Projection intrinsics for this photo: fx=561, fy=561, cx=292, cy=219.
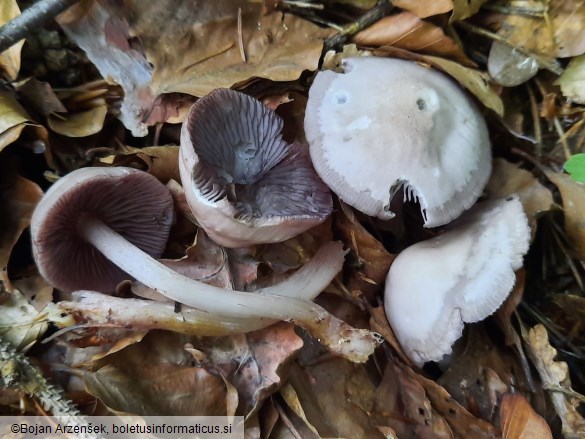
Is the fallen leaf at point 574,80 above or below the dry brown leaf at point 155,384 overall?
above

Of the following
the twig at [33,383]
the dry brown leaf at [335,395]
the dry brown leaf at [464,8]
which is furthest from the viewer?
the dry brown leaf at [464,8]

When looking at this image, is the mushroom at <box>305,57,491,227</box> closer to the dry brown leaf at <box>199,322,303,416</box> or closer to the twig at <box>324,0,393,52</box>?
the twig at <box>324,0,393,52</box>

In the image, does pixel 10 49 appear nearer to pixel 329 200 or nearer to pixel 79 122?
pixel 79 122

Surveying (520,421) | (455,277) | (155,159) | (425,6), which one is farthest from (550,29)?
(155,159)

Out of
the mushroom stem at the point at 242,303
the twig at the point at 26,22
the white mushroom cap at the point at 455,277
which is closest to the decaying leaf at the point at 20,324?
the mushroom stem at the point at 242,303

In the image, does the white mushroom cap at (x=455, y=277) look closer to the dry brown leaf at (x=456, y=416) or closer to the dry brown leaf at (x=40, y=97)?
the dry brown leaf at (x=456, y=416)

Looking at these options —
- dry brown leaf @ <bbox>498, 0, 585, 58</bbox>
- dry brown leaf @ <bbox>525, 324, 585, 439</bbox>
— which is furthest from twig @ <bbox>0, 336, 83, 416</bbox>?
dry brown leaf @ <bbox>498, 0, 585, 58</bbox>
